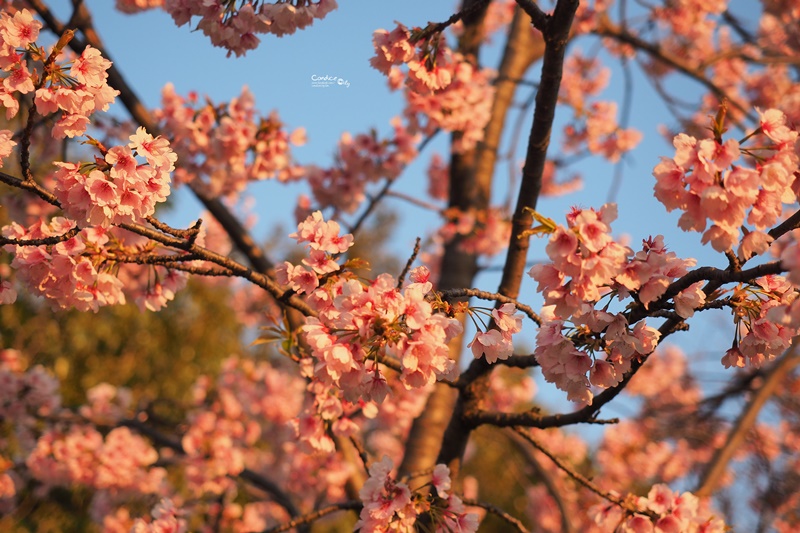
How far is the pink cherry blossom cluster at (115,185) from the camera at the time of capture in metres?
1.49

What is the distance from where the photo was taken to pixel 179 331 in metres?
10.9

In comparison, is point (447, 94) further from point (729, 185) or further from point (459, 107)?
point (729, 185)

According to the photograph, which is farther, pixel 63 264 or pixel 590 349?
pixel 63 264

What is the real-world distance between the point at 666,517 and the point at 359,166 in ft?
8.71

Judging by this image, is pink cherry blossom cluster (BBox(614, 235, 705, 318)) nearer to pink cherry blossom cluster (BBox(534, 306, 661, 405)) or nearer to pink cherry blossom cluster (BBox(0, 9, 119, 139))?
pink cherry blossom cluster (BBox(534, 306, 661, 405))

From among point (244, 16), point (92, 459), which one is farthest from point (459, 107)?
point (92, 459)

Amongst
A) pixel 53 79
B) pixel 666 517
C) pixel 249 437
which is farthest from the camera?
pixel 249 437

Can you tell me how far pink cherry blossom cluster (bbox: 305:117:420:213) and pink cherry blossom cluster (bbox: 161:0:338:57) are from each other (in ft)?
6.03

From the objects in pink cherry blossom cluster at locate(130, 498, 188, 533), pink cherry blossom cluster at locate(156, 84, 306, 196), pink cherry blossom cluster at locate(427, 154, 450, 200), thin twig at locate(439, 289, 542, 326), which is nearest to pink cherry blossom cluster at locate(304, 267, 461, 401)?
thin twig at locate(439, 289, 542, 326)

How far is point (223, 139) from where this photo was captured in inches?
125

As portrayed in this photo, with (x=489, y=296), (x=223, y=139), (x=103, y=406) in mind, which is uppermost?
(x=223, y=139)

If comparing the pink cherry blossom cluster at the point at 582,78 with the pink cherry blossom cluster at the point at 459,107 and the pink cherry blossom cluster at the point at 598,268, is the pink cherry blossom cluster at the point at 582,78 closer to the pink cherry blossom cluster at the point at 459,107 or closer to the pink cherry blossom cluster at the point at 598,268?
the pink cherry blossom cluster at the point at 459,107

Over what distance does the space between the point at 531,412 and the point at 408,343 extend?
0.71m

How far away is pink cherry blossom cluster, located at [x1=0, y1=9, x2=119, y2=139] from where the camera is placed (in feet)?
5.08
